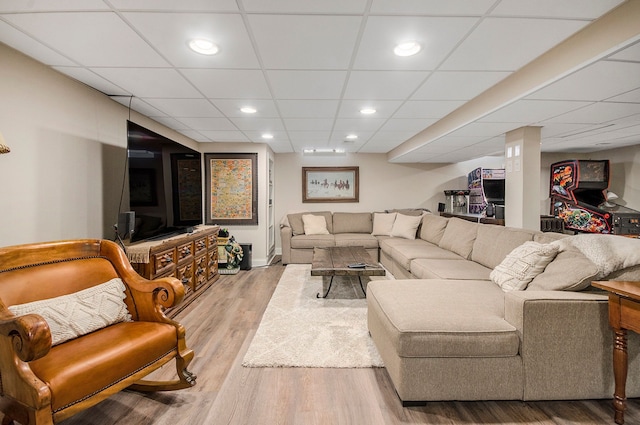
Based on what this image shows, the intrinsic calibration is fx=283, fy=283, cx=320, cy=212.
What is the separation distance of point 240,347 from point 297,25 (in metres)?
2.36

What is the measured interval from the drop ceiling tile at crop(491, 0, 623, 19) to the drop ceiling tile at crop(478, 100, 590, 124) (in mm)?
1013

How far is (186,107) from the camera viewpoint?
3.13 metres

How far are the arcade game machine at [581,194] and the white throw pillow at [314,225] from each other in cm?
405

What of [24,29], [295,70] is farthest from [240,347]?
[24,29]

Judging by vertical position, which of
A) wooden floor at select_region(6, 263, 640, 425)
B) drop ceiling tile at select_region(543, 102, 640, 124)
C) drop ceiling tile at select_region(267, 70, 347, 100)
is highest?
drop ceiling tile at select_region(267, 70, 347, 100)

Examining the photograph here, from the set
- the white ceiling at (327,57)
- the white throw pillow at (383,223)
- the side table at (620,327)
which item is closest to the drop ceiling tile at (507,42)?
the white ceiling at (327,57)

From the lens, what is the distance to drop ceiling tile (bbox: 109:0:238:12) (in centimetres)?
146

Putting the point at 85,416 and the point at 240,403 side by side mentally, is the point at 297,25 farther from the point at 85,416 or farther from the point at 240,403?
the point at 85,416

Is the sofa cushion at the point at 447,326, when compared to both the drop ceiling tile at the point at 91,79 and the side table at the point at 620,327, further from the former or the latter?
the drop ceiling tile at the point at 91,79

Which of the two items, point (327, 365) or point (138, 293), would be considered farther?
point (327, 365)

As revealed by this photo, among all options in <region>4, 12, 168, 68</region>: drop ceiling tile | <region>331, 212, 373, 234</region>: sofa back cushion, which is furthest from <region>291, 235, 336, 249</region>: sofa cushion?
<region>4, 12, 168, 68</region>: drop ceiling tile

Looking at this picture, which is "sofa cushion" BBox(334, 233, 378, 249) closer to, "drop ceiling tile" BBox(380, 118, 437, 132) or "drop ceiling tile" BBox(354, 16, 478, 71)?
"drop ceiling tile" BBox(380, 118, 437, 132)

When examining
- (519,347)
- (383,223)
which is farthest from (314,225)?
(519,347)

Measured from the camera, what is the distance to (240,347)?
2.33 meters
